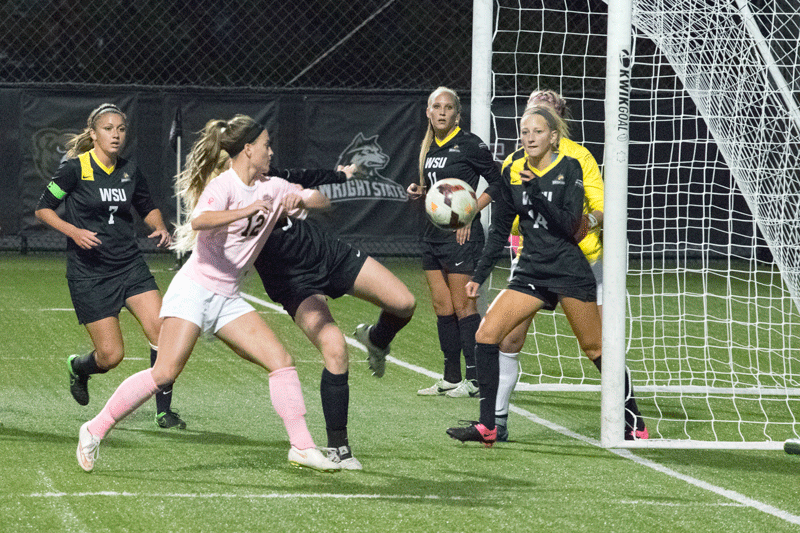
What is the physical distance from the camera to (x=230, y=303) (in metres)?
5.05

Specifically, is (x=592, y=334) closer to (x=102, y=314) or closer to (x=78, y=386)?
(x=102, y=314)

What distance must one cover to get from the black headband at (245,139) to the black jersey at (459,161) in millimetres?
2358

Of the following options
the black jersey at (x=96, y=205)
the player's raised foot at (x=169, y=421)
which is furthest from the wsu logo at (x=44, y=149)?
the player's raised foot at (x=169, y=421)

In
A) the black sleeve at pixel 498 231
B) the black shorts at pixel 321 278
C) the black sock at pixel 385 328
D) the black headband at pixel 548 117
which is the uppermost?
the black headband at pixel 548 117

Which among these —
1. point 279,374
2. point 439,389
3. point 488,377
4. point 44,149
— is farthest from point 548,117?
point 44,149

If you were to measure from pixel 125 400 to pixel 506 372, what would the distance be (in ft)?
7.10

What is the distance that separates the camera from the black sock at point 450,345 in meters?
7.61

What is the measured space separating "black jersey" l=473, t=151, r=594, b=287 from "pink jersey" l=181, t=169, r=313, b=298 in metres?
1.29

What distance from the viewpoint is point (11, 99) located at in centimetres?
1587

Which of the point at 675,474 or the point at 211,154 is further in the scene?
the point at 675,474

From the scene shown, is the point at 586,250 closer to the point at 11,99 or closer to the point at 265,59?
the point at 11,99

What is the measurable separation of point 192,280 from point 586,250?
2296 mm

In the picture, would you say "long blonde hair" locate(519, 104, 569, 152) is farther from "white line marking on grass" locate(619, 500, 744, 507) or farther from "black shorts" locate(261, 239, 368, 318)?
"white line marking on grass" locate(619, 500, 744, 507)

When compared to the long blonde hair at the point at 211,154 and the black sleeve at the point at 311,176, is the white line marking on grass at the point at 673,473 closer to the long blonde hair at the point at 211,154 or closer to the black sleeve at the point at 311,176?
the black sleeve at the point at 311,176
